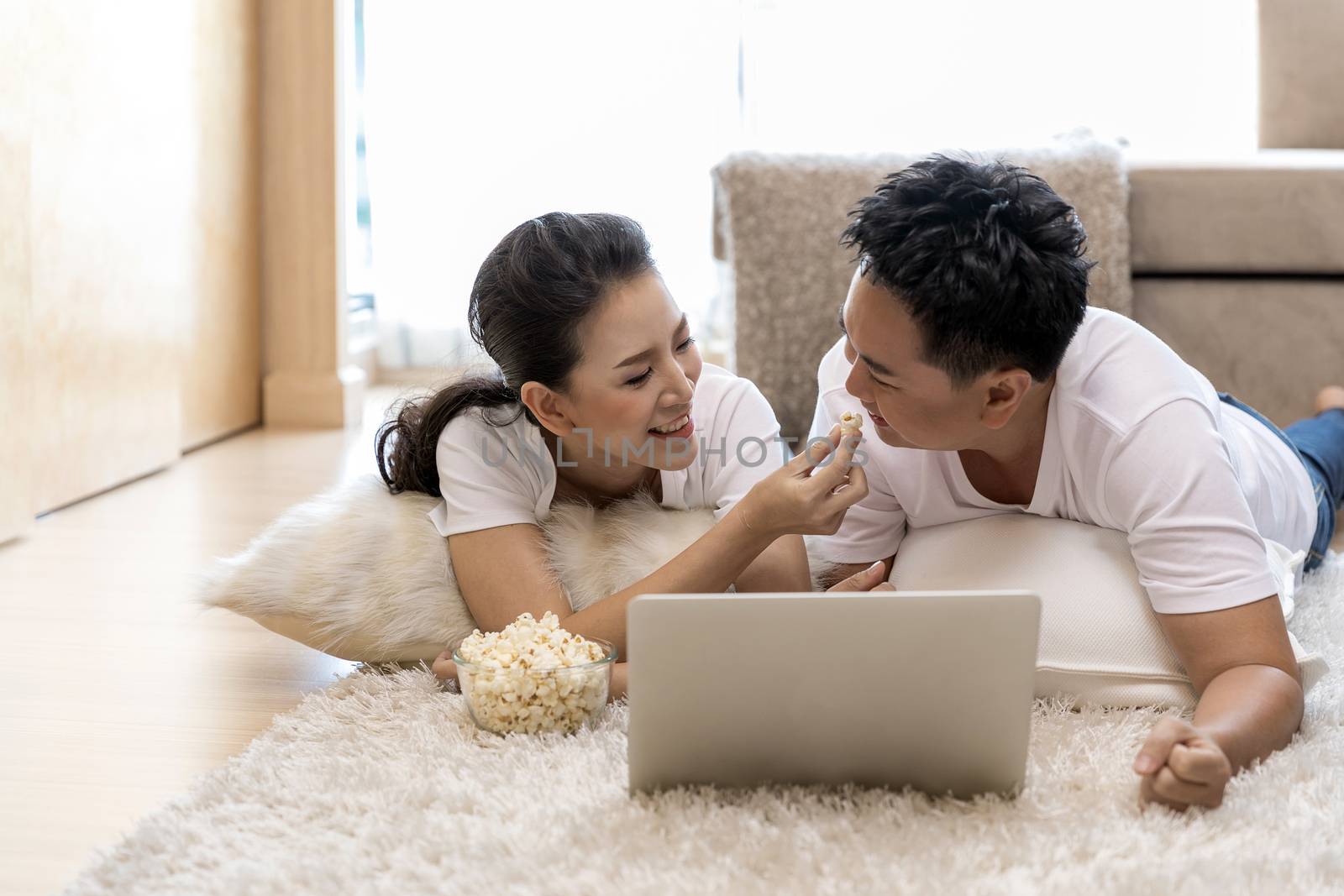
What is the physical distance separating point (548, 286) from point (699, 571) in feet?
1.15

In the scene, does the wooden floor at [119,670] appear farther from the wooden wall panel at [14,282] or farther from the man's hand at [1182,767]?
the man's hand at [1182,767]

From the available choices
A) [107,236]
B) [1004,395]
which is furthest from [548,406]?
[107,236]

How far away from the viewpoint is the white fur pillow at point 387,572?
1.53 m

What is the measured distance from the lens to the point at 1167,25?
3.77 m

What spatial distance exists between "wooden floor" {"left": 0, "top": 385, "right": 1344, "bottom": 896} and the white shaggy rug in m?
0.11

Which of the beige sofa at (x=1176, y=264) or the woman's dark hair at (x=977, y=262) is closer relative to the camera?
the woman's dark hair at (x=977, y=262)

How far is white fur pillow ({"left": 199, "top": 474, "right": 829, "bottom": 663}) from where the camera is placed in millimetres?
1526

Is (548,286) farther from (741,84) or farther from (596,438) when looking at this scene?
(741,84)

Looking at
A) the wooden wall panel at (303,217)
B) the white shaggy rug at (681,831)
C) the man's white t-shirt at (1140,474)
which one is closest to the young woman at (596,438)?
the man's white t-shirt at (1140,474)

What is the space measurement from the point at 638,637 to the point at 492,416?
0.60 m

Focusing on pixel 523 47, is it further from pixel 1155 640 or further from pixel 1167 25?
pixel 1155 640

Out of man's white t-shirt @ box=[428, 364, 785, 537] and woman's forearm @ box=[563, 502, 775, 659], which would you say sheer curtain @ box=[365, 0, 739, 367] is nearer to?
man's white t-shirt @ box=[428, 364, 785, 537]

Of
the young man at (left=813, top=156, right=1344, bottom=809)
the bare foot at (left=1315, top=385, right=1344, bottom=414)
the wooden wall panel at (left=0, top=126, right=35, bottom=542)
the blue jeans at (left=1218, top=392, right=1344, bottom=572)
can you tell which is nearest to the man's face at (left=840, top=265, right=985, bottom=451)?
the young man at (left=813, top=156, right=1344, bottom=809)

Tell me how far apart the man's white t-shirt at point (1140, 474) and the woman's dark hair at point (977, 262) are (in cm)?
9
